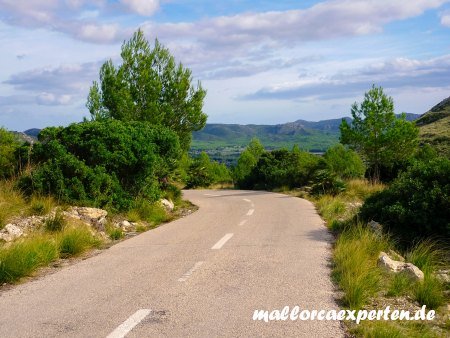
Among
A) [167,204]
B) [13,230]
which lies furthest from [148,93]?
[13,230]

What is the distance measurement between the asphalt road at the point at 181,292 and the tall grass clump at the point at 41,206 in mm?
2521

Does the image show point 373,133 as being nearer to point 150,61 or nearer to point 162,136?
point 150,61

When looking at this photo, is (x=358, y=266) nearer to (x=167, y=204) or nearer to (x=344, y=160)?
(x=167, y=204)

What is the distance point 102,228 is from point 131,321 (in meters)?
7.71

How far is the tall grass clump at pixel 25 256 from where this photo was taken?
798 cm

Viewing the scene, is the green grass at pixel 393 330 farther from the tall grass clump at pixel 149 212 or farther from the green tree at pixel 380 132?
the green tree at pixel 380 132

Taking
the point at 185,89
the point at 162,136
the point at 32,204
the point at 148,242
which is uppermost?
the point at 185,89

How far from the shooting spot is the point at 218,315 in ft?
18.6

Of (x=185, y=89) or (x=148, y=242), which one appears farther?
(x=185, y=89)

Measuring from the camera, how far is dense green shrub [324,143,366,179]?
37.8m

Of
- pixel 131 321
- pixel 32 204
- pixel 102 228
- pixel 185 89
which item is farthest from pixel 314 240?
pixel 185 89

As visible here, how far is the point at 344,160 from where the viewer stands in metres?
38.6

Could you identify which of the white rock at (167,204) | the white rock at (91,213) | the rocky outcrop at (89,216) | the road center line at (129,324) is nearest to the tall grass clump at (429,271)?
the road center line at (129,324)

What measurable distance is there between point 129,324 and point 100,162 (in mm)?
10312
